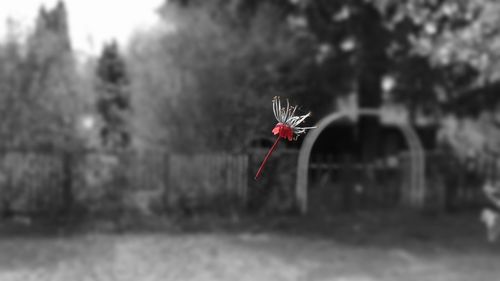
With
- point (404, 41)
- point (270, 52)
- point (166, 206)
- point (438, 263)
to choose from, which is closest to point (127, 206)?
point (166, 206)

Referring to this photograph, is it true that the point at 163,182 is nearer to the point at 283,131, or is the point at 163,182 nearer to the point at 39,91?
the point at 39,91

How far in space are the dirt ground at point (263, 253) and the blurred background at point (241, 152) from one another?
0.13 ft

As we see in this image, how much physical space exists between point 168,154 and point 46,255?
347cm

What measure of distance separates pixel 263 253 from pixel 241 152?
1939 millimetres

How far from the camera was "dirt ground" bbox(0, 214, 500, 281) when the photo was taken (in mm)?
6840

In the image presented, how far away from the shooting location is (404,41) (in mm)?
12398

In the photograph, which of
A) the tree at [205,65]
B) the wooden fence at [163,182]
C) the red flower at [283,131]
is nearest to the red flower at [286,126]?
the red flower at [283,131]

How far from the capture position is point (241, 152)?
6859 millimetres

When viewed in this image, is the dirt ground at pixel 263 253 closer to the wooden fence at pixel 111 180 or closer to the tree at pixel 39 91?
the wooden fence at pixel 111 180

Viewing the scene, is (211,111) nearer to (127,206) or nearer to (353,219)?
(127,206)

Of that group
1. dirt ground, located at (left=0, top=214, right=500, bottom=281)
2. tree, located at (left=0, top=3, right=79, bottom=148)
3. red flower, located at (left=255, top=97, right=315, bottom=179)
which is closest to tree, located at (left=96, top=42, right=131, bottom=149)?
tree, located at (left=0, top=3, right=79, bottom=148)

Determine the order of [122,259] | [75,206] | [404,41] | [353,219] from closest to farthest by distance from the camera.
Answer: [122,259], [75,206], [353,219], [404,41]

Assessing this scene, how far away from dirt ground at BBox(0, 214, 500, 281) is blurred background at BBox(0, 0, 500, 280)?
0.04m

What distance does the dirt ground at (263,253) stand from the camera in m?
6.84
